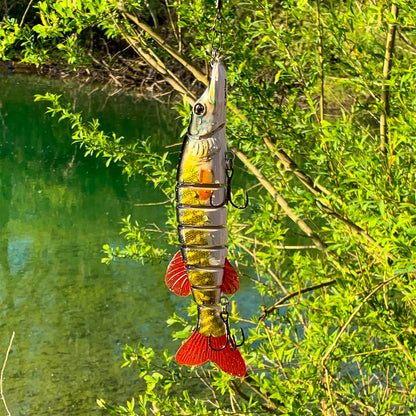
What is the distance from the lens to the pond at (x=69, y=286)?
179 inches

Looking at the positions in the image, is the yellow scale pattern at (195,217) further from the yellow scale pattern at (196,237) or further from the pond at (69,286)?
the pond at (69,286)

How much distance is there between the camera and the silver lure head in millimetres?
1021

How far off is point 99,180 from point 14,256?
2.56 meters

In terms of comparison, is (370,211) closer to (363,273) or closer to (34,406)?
(363,273)

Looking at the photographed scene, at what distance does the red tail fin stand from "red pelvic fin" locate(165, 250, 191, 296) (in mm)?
89

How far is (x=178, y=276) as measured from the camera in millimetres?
1182

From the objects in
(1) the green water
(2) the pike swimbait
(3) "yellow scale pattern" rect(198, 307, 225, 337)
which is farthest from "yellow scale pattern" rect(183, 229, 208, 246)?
(1) the green water

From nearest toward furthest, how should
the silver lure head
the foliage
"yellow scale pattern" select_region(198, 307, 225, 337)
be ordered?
the silver lure head
"yellow scale pattern" select_region(198, 307, 225, 337)
the foliage

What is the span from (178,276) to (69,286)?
4.89 metres

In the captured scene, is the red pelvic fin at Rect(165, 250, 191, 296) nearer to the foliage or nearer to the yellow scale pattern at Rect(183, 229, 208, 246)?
the yellow scale pattern at Rect(183, 229, 208, 246)

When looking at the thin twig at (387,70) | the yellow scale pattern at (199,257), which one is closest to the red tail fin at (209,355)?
the yellow scale pattern at (199,257)

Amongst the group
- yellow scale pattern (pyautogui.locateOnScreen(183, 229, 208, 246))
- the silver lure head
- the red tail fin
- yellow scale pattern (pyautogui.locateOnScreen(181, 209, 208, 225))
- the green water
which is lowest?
the green water

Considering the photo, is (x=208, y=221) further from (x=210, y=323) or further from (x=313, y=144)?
(x=313, y=144)

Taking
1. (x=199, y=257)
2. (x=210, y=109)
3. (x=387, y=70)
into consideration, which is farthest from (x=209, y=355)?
(x=387, y=70)
